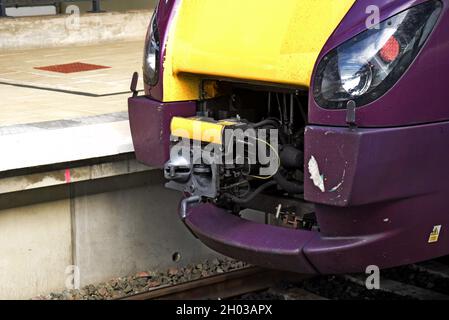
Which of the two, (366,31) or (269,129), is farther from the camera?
(269,129)

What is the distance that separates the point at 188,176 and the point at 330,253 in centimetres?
86

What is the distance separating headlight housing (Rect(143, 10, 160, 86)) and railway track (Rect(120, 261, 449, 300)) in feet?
4.00

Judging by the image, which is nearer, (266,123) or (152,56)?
(266,123)

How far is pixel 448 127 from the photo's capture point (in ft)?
14.7

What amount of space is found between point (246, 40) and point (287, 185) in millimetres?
708

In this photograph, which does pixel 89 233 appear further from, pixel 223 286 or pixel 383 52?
pixel 383 52

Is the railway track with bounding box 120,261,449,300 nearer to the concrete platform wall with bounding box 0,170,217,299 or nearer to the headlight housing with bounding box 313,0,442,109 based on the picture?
the concrete platform wall with bounding box 0,170,217,299

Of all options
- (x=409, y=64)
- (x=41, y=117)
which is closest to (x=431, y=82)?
(x=409, y=64)

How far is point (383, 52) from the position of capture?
14.3 ft

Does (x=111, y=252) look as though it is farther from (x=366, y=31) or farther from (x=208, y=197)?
(x=366, y=31)

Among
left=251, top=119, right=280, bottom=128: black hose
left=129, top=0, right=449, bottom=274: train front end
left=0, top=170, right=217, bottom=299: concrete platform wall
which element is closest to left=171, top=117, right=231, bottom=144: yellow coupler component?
left=129, top=0, right=449, bottom=274: train front end

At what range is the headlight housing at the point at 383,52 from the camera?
4340mm

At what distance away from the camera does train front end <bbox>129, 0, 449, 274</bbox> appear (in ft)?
14.3

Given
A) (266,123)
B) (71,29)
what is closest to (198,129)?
(266,123)
